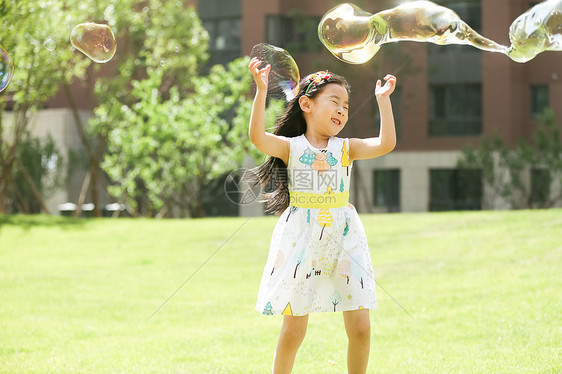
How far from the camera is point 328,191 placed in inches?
134

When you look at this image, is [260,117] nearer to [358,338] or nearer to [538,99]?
[358,338]

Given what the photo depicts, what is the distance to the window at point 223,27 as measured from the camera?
23734 millimetres

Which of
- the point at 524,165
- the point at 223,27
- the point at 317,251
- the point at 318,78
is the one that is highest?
the point at 223,27

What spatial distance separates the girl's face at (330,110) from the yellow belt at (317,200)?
1.00ft

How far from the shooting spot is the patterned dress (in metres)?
3.29

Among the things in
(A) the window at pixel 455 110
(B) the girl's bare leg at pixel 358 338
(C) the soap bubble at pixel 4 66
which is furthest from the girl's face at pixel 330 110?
(A) the window at pixel 455 110

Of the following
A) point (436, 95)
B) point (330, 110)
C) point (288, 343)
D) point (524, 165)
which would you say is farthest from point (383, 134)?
point (436, 95)

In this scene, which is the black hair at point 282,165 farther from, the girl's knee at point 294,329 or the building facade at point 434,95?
the building facade at point 434,95

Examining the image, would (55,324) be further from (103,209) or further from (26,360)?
(103,209)

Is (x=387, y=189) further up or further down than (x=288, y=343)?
further down

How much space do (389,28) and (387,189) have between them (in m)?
20.8

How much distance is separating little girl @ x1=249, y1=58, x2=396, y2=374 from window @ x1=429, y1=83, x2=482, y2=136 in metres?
20.9

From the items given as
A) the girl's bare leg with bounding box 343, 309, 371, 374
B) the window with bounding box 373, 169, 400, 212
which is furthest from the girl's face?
the window with bounding box 373, 169, 400, 212

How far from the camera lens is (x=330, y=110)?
345cm
